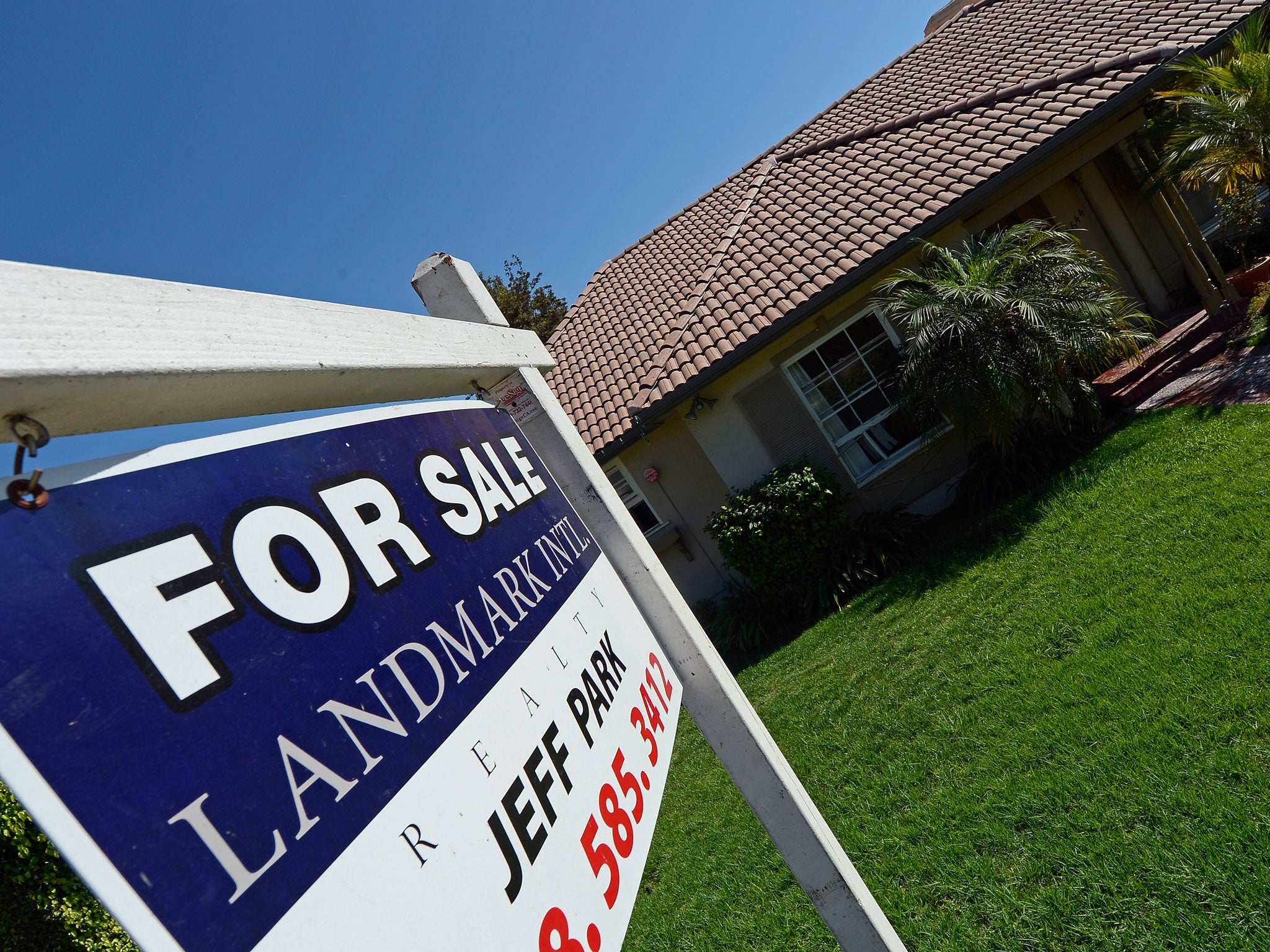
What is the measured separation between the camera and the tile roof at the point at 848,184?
10570 mm

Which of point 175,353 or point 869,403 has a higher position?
point 175,353

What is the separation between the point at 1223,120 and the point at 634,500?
903 cm

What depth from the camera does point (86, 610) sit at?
32.4 inches

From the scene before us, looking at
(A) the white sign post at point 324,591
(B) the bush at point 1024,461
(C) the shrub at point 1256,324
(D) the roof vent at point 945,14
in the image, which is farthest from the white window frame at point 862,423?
(D) the roof vent at point 945,14

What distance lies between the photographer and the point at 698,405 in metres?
11.1

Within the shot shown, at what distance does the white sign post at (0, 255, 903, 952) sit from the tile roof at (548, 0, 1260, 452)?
8.68m

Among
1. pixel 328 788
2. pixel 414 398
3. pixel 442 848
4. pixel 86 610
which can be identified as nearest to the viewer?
pixel 86 610

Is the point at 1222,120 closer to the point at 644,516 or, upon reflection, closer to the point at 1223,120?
the point at 1223,120

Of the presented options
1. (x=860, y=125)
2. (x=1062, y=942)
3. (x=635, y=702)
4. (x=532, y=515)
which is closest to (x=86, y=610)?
(x=532, y=515)

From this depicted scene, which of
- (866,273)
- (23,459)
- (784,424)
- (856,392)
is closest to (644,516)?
(784,424)

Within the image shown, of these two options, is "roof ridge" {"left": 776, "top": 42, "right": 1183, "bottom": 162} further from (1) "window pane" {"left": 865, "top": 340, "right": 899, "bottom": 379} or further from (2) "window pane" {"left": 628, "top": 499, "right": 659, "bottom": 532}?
(2) "window pane" {"left": 628, "top": 499, "right": 659, "bottom": 532}

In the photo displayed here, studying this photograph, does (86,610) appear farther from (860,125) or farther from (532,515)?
(860,125)

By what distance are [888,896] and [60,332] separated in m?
4.37

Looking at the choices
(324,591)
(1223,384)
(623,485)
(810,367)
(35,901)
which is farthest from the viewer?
(623,485)
